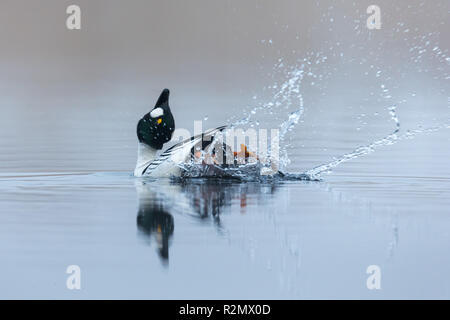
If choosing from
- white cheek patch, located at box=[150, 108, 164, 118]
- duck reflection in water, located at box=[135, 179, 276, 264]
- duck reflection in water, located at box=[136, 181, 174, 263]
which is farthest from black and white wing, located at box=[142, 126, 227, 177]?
duck reflection in water, located at box=[136, 181, 174, 263]

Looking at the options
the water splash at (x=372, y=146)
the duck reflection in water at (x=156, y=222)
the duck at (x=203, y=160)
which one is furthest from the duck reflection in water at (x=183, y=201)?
the water splash at (x=372, y=146)

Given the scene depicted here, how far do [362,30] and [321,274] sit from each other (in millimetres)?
25894

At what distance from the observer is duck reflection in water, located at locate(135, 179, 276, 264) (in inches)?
236

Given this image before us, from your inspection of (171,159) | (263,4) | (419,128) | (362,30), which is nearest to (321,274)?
(171,159)

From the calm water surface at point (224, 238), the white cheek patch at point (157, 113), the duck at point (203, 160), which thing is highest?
the white cheek patch at point (157, 113)

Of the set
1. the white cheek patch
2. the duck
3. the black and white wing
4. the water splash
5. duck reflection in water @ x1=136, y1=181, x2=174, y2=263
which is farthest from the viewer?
the white cheek patch

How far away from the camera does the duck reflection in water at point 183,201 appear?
5984mm

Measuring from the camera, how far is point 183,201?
7363 mm

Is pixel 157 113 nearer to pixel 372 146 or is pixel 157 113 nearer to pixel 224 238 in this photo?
pixel 372 146

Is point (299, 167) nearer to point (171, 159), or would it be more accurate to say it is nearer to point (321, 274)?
point (171, 159)

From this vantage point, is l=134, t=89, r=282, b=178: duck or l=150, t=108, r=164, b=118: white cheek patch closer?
l=134, t=89, r=282, b=178: duck

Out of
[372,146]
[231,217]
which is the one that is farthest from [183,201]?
[372,146]

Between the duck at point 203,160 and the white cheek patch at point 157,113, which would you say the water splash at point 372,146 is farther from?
the white cheek patch at point 157,113

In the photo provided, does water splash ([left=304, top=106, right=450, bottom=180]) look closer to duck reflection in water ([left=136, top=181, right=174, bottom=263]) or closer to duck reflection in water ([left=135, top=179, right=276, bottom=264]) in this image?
duck reflection in water ([left=135, top=179, right=276, bottom=264])
